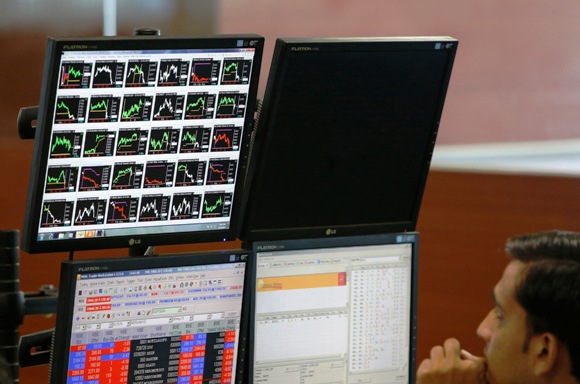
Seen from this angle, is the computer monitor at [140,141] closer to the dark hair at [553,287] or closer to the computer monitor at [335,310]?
the computer monitor at [335,310]

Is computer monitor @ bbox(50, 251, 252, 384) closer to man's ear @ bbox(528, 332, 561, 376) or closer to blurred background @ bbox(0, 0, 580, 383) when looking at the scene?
man's ear @ bbox(528, 332, 561, 376)

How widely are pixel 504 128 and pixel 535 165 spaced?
237 mm

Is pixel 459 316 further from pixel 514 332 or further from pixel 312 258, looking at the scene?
pixel 514 332

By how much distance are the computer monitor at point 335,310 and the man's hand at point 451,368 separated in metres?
0.17

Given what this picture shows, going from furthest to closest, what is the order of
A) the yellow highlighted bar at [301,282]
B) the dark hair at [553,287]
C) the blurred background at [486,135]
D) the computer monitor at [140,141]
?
the blurred background at [486,135] → the yellow highlighted bar at [301,282] → the computer monitor at [140,141] → the dark hair at [553,287]

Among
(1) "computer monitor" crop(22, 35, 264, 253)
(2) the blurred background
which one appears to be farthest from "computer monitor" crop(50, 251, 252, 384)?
(2) the blurred background

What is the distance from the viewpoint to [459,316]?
12.2ft

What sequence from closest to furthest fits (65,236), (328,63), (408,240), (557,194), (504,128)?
1. (65,236)
2. (328,63)
3. (408,240)
4. (557,194)
5. (504,128)

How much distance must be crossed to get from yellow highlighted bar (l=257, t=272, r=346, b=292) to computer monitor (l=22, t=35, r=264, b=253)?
0.15 meters

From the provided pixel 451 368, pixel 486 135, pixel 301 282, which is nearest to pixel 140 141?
pixel 301 282

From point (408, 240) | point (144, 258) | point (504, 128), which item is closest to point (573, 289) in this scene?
point (408, 240)

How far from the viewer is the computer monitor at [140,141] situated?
2035 mm

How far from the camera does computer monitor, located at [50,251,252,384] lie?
2125 mm

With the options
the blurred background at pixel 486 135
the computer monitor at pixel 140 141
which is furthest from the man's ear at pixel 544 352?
the blurred background at pixel 486 135
